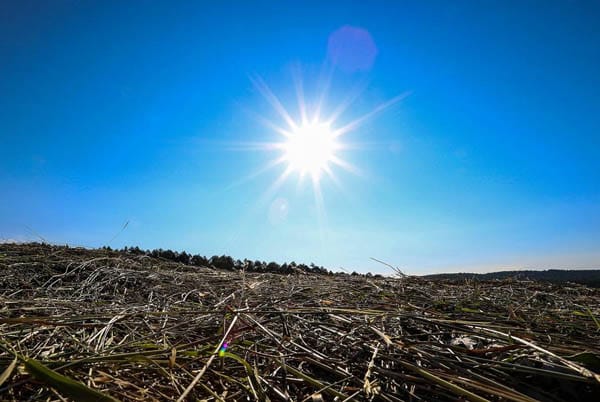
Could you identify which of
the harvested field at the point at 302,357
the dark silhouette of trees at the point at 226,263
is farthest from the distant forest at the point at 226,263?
the harvested field at the point at 302,357

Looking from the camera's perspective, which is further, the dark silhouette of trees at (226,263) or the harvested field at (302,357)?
the dark silhouette of trees at (226,263)

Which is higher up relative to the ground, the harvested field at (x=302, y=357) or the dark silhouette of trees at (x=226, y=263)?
the dark silhouette of trees at (x=226, y=263)

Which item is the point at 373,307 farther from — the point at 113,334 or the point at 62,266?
the point at 62,266

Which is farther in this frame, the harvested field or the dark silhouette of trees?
the dark silhouette of trees

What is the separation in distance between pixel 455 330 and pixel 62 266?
10.3ft

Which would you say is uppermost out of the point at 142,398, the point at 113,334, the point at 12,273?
the point at 12,273

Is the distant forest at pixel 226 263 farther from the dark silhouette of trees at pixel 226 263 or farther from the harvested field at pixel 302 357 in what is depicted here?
the harvested field at pixel 302 357

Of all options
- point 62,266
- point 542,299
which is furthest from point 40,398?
point 542,299

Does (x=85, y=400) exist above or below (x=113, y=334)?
below

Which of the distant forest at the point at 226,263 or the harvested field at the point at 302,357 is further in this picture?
the distant forest at the point at 226,263

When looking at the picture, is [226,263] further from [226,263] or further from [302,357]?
[302,357]

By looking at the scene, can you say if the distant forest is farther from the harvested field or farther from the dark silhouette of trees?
the harvested field

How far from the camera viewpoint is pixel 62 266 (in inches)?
118

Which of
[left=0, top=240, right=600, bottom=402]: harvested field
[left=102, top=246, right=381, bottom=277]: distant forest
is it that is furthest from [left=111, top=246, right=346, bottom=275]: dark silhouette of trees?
[left=0, top=240, right=600, bottom=402]: harvested field
